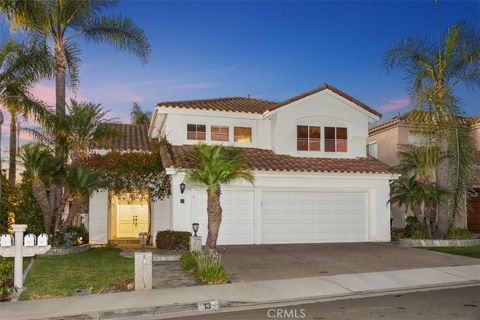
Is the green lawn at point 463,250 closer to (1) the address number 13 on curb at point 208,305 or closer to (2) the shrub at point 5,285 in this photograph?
(1) the address number 13 on curb at point 208,305

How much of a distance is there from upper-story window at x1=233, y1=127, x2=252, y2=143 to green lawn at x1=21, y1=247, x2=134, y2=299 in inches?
321

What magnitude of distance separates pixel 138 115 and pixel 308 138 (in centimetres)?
2664

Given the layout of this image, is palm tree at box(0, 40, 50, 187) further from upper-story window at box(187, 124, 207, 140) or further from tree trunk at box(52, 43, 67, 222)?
upper-story window at box(187, 124, 207, 140)

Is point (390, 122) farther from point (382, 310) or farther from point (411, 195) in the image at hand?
point (382, 310)

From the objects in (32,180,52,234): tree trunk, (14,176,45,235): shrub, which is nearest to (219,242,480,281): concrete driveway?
(32,180,52,234): tree trunk

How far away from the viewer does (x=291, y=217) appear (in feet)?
66.3

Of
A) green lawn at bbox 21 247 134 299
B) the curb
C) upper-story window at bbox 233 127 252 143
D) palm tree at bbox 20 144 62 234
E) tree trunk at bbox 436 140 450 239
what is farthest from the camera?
upper-story window at bbox 233 127 252 143

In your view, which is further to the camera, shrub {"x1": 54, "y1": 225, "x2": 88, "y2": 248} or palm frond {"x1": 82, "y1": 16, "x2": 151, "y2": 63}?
palm frond {"x1": 82, "y1": 16, "x2": 151, "y2": 63}

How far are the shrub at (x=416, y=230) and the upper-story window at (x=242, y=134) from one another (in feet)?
26.6

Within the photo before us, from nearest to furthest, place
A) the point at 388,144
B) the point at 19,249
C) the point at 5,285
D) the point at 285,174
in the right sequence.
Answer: the point at 5,285, the point at 19,249, the point at 285,174, the point at 388,144

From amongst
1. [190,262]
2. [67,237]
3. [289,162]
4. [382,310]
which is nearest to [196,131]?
[289,162]

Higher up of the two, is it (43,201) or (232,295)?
(43,201)

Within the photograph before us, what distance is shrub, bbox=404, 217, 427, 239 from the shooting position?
19817mm

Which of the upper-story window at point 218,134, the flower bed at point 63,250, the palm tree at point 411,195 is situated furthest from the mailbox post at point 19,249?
the palm tree at point 411,195
